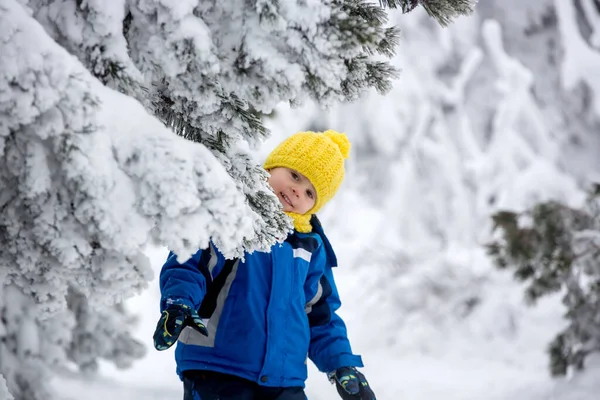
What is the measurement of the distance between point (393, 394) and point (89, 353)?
2799 millimetres

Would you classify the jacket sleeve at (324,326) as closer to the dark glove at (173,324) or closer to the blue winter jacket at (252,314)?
the blue winter jacket at (252,314)

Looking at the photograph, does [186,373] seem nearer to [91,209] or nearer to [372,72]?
[91,209]

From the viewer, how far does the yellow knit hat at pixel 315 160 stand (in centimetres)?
229

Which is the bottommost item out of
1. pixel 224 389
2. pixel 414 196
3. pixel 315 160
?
pixel 224 389

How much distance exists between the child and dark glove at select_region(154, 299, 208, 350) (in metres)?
0.03

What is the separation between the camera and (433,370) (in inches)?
239

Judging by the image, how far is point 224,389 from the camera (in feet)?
6.34

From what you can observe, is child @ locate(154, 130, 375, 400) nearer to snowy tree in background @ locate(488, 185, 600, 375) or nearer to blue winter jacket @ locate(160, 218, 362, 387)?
blue winter jacket @ locate(160, 218, 362, 387)

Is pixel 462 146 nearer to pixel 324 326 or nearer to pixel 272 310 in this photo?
pixel 324 326

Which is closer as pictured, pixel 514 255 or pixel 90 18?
pixel 90 18

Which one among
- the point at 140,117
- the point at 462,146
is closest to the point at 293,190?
the point at 140,117

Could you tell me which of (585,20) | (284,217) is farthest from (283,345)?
(585,20)

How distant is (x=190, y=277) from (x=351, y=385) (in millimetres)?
761

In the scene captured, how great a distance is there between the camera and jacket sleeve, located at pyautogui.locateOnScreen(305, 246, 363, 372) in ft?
7.22
